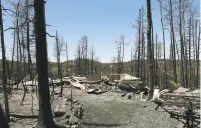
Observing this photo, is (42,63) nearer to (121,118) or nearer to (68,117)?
(68,117)

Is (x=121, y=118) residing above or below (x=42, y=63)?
below

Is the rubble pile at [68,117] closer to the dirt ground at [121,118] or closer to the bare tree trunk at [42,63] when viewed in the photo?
the dirt ground at [121,118]

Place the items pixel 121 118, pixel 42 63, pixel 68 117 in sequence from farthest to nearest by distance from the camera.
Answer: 1. pixel 121 118
2. pixel 68 117
3. pixel 42 63

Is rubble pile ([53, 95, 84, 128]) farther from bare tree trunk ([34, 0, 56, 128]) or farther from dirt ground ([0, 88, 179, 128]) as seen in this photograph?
bare tree trunk ([34, 0, 56, 128])

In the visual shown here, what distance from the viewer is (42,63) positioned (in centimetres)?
1095

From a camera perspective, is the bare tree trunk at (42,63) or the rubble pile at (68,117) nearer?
the bare tree trunk at (42,63)

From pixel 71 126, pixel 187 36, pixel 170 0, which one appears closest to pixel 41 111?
pixel 71 126

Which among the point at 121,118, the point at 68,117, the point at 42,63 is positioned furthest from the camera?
the point at 121,118

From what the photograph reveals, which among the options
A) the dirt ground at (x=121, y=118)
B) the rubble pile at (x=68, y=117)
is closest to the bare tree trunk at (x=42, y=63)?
the rubble pile at (x=68, y=117)

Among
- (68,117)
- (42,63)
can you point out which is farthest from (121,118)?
(42,63)

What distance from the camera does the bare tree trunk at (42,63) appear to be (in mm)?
10875

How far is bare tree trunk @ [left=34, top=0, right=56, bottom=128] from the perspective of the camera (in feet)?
35.7

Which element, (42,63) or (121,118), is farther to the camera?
(121,118)

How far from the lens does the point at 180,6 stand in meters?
32.0
